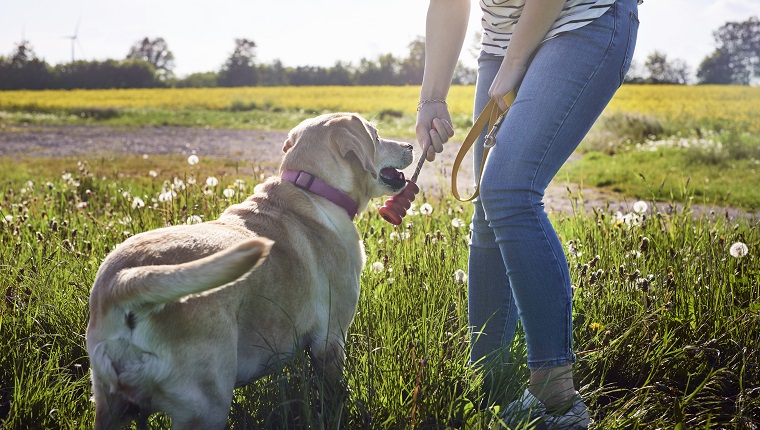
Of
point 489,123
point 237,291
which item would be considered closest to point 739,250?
point 489,123

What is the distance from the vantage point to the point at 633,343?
3480 millimetres

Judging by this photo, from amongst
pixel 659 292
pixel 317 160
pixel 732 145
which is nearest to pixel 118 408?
pixel 317 160

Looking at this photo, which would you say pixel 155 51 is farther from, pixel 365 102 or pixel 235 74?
pixel 365 102

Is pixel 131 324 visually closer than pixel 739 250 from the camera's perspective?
Yes

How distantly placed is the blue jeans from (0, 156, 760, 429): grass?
15.4 inches

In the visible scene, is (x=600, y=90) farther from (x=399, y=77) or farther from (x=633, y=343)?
(x=399, y=77)

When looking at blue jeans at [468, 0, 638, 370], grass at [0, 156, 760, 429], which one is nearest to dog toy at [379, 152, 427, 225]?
grass at [0, 156, 760, 429]

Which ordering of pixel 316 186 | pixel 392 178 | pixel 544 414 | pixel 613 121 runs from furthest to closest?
pixel 613 121 → pixel 392 178 → pixel 316 186 → pixel 544 414

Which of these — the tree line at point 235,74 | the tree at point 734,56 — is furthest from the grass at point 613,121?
the tree at point 734,56

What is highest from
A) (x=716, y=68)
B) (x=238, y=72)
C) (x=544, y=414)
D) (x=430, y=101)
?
(x=716, y=68)

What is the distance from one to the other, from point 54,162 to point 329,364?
524 inches

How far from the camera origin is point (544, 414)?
2.63 m

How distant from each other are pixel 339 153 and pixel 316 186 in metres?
0.22

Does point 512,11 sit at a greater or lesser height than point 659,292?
greater
